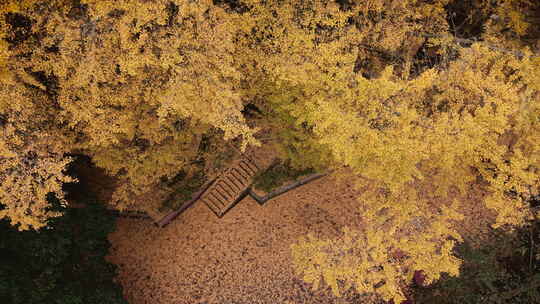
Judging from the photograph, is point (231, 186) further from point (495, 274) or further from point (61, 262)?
point (495, 274)

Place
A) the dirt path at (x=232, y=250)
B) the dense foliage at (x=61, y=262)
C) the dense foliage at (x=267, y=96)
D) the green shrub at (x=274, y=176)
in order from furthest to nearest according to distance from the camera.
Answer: the green shrub at (x=274, y=176)
the dirt path at (x=232, y=250)
the dense foliage at (x=61, y=262)
the dense foliage at (x=267, y=96)

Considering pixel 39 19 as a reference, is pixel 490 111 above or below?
below

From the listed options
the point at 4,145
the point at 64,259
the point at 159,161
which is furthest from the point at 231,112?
the point at 64,259

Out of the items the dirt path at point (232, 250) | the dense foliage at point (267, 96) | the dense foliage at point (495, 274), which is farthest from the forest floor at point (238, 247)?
the dense foliage at point (267, 96)

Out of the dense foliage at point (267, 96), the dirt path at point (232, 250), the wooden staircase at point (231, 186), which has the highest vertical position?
the dense foliage at point (267, 96)

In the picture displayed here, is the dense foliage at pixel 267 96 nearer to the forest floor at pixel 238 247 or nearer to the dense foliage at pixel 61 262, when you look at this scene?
the dense foliage at pixel 61 262

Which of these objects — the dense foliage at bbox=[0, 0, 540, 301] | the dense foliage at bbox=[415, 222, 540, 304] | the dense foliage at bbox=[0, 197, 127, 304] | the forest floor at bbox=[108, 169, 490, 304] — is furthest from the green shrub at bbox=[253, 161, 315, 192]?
the dense foliage at bbox=[415, 222, 540, 304]

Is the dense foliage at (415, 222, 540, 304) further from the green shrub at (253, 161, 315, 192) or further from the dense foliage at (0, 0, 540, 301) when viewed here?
the green shrub at (253, 161, 315, 192)

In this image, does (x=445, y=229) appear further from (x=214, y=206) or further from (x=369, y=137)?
(x=214, y=206)
